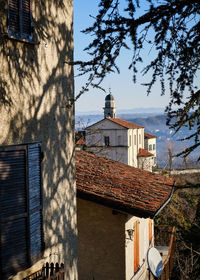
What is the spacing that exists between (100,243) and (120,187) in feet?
4.65

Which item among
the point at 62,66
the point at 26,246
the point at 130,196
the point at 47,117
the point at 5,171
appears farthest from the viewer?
the point at 130,196

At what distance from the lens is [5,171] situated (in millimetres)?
3980

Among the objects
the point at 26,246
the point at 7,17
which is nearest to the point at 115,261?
the point at 26,246

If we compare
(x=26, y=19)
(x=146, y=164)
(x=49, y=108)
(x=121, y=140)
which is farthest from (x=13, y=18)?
(x=121, y=140)

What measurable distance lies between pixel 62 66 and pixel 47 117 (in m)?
0.87

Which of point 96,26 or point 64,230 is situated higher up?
point 96,26

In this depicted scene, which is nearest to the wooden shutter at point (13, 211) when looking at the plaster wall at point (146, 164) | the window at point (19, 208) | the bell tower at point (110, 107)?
the window at point (19, 208)

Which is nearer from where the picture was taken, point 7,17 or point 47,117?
point 7,17

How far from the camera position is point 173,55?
14.2 ft

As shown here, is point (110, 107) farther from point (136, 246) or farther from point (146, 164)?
point (136, 246)

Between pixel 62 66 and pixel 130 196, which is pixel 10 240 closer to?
pixel 62 66

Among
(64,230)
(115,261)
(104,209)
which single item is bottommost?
(115,261)

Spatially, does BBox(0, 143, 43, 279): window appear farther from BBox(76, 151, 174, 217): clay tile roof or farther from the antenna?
the antenna

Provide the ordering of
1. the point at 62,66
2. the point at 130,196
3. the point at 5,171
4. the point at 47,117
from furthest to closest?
the point at 130,196, the point at 62,66, the point at 47,117, the point at 5,171
